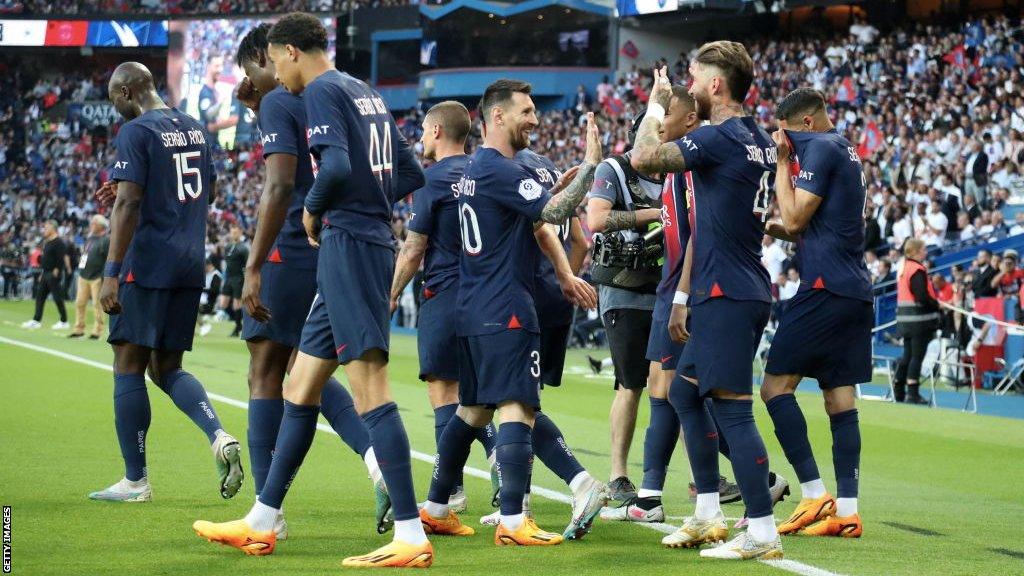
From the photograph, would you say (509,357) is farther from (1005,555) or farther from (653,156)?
(1005,555)

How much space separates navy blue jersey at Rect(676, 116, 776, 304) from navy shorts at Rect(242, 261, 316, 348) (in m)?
1.78

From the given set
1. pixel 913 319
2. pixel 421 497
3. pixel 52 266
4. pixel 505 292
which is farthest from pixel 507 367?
pixel 52 266

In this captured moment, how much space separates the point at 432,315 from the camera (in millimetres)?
7164

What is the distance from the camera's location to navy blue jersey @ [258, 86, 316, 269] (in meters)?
6.00

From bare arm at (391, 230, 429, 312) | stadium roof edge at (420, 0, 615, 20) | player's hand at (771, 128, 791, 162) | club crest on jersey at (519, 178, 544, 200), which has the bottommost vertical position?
bare arm at (391, 230, 429, 312)

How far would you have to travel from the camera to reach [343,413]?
6.86 meters

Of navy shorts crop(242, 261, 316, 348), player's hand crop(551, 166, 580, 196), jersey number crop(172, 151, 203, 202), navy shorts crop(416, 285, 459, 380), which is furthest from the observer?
jersey number crop(172, 151, 203, 202)

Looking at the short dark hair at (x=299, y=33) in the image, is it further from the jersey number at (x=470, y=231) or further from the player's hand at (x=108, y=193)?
the player's hand at (x=108, y=193)

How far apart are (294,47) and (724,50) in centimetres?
187

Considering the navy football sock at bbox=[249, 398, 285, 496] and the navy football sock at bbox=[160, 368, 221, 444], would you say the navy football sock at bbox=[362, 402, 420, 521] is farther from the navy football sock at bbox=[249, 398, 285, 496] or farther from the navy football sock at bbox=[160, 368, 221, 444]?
the navy football sock at bbox=[160, 368, 221, 444]

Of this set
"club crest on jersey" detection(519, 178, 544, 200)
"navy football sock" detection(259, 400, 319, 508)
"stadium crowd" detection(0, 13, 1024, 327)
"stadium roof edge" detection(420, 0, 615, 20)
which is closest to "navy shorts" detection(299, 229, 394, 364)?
"navy football sock" detection(259, 400, 319, 508)

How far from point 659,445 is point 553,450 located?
0.62 metres

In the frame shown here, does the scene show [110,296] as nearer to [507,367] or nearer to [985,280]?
[507,367]

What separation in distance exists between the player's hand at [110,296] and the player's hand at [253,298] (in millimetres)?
Answer: 1678
